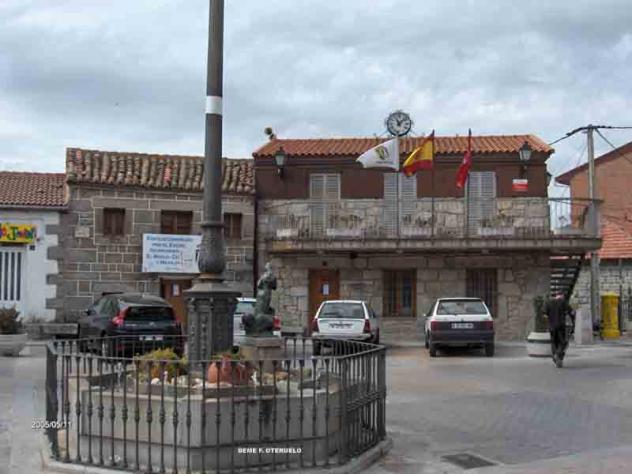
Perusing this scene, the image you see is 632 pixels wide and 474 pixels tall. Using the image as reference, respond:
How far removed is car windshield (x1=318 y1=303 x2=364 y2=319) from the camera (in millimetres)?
19953

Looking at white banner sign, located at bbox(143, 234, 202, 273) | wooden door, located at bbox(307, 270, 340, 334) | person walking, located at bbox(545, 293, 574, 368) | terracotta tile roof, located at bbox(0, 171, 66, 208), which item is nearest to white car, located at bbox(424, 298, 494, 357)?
person walking, located at bbox(545, 293, 574, 368)

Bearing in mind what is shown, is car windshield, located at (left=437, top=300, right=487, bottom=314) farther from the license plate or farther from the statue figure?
the statue figure

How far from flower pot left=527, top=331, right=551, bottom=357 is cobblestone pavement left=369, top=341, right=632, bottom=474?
907 mm

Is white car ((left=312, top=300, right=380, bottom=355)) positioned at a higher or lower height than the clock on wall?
lower

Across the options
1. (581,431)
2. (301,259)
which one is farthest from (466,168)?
(581,431)

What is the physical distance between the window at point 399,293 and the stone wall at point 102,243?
629 cm

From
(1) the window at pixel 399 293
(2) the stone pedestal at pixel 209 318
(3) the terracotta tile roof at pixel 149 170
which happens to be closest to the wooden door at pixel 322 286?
(1) the window at pixel 399 293

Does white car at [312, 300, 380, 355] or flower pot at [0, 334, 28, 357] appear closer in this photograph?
flower pot at [0, 334, 28, 357]

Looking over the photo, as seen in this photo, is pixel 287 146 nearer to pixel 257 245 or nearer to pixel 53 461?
pixel 257 245

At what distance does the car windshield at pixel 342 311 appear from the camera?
786 inches

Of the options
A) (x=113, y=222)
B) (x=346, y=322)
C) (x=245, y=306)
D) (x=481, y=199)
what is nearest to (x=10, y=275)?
(x=113, y=222)

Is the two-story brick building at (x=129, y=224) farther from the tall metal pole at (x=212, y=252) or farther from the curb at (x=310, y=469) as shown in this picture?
the curb at (x=310, y=469)

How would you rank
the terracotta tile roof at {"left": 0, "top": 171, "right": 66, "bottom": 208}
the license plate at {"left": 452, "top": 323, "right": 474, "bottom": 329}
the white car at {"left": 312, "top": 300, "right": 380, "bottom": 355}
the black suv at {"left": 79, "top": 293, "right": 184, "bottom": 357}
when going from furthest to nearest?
1. the terracotta tile roof at {"left": 0, "top": 171, "right": 66, "bottom": 208}
2. the white car at {"left": 312, "top": 300, "right": 380, "bottom": 355}
3. the license plate at {"left": 452, "top": 323, "right": 474, "bottom": 329}
4. the black suv at {"left": 79, "top": 293, "right": 184, "bottom": 357}

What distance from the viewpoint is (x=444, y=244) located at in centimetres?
2339
